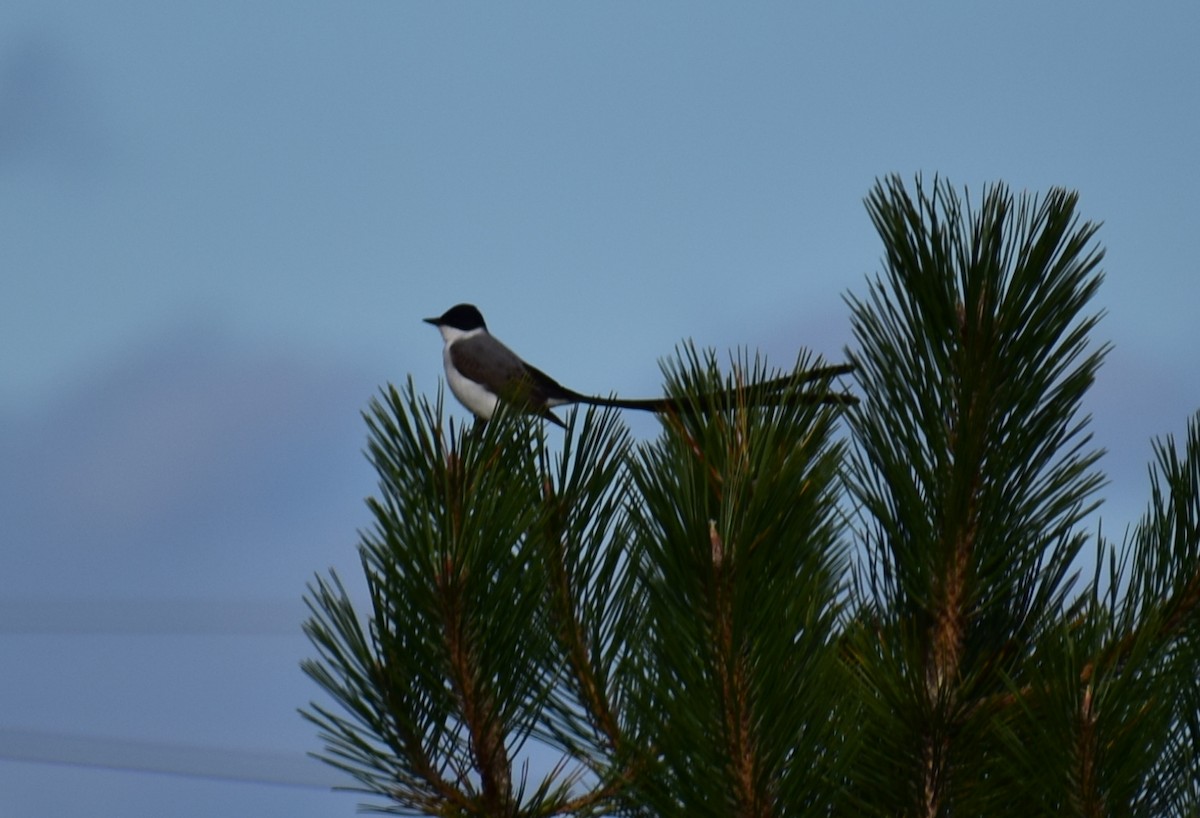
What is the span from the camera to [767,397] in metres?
3.21

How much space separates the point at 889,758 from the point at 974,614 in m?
0.38

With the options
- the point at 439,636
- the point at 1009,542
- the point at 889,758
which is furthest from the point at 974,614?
the point at 439,636

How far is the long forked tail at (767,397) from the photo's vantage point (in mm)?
3195

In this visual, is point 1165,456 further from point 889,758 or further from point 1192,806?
point 889,758

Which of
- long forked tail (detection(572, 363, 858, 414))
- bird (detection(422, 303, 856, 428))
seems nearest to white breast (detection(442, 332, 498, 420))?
bird (detection(422, 303, 856, 428))

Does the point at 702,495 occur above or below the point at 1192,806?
above

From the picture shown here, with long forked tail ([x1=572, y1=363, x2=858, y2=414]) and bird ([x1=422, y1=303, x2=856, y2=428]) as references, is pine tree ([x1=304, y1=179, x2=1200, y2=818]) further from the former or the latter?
bird ([x1=422, y1=303, x2=856, y2=428])

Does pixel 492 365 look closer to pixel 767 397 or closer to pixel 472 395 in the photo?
pixel 472 395

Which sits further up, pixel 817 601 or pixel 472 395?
pixel 472 395

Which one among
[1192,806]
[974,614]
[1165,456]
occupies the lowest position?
[1192,806]

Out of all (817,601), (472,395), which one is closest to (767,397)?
(817,601)

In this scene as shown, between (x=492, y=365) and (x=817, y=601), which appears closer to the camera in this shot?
(x=817, y=601)

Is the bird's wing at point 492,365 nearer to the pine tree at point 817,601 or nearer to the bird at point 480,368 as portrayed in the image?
the bird at point 480,368

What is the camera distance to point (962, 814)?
287cm
